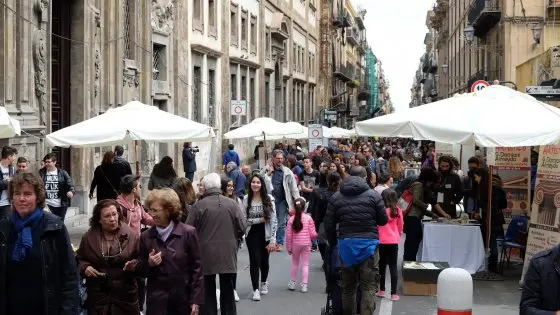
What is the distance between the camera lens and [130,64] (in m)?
23.4

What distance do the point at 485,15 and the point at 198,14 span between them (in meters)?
12.9

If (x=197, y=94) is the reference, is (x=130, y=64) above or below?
above

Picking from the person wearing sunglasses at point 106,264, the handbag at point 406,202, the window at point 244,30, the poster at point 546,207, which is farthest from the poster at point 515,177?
the window at point 244,30

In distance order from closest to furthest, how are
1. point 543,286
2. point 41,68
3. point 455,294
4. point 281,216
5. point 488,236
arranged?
point 543,286 < point 455,294 < point 488,236 < point 281,216 < point 41,68

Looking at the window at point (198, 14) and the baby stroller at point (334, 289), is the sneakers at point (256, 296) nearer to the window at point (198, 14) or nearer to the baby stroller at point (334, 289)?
the baby stroller at point (334, 289)

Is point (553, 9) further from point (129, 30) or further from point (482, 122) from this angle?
point (482, 122)

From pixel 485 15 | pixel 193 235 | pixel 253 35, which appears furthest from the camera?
pixel 253 35

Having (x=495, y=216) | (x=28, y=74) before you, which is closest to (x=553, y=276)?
(x=495, y=216)

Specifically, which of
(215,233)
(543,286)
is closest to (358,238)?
(215,233)

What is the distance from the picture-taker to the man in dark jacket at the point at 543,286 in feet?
14.9

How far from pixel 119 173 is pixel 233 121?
23484 millimetres

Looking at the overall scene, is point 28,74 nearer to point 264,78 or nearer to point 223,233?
point 223,233

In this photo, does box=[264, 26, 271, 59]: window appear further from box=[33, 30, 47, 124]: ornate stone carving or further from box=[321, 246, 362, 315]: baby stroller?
box=[321, 246, 362, 315]: baby stroller

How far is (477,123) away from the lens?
11125 mm
